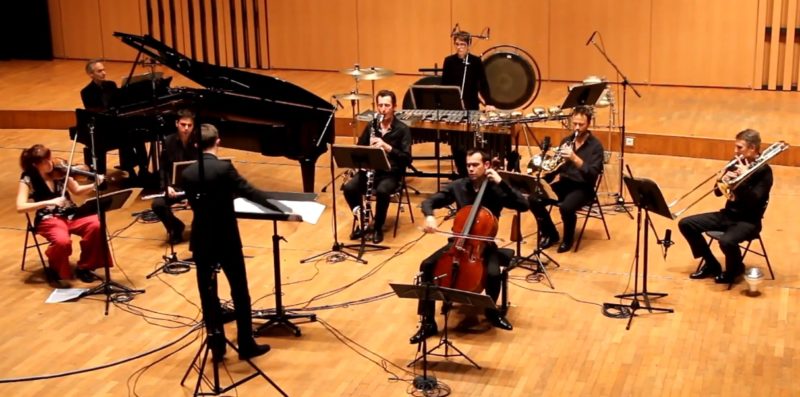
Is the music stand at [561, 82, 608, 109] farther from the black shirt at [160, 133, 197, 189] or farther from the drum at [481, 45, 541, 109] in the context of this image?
the black shirt at [160, 133, 197, 189]

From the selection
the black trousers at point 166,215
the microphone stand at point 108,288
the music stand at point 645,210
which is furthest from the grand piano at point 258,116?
the music stand at point 645,210

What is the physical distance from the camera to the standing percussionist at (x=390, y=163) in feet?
28.6

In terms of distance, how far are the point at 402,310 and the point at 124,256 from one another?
2.47 meters

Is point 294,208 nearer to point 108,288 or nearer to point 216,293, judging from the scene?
point 216,293

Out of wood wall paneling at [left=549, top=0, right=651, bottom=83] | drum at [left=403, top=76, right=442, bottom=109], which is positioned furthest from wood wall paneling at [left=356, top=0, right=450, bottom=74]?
drum at [left=403, top=76, right=442, bottom=109]

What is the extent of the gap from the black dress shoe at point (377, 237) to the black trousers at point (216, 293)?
84.1 inches

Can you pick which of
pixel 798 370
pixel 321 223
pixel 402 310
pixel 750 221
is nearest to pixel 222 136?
pixel 321 223

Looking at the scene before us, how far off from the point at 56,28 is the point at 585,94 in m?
9.42

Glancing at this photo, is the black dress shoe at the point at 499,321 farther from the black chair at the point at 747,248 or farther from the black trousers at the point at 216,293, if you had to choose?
the black chair at the point at 747,248

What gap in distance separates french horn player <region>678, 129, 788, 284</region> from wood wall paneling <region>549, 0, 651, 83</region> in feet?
18.1

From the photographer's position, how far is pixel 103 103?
33.5 ft

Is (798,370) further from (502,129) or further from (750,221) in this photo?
(502,129)

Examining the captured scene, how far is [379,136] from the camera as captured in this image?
886cm

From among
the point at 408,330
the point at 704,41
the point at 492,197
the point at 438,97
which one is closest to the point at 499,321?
the point at 408,330
